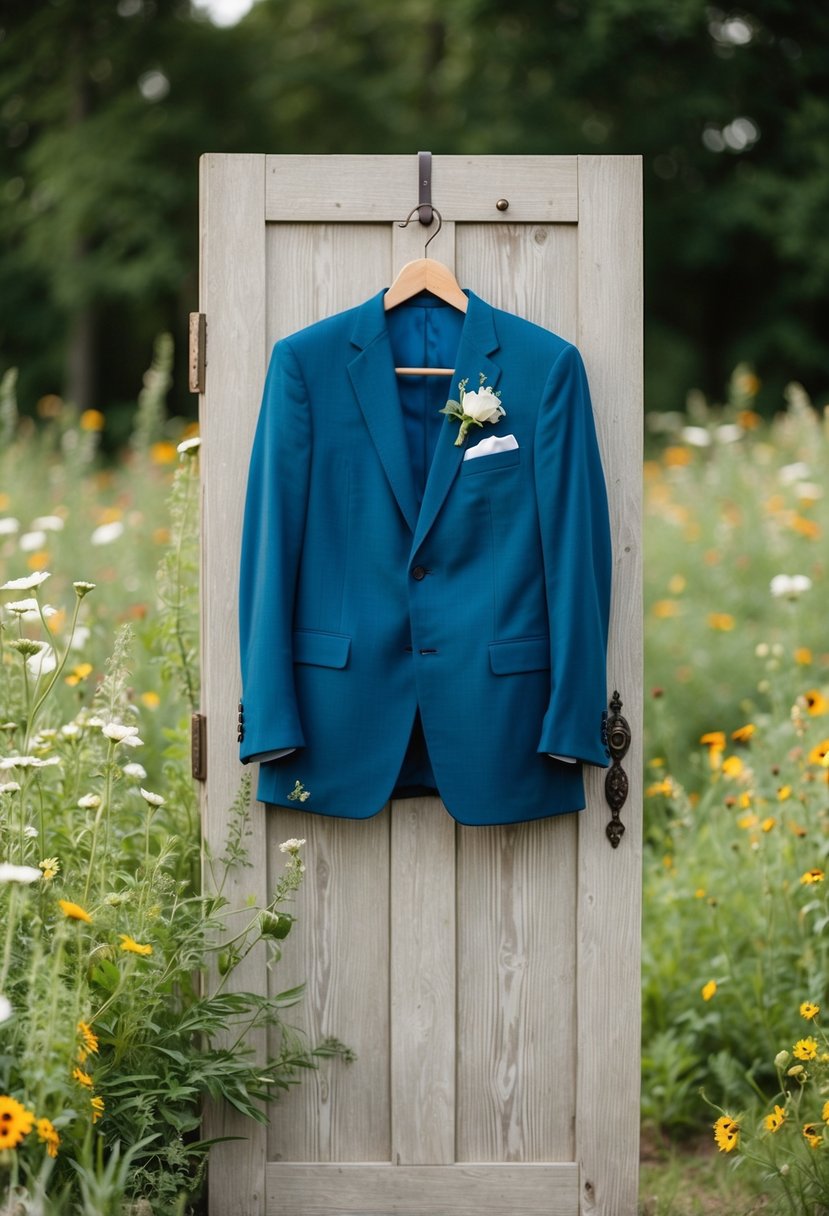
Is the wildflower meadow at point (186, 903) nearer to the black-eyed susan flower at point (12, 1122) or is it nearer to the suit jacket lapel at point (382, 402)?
the black-eyed susan flower at point (12, 1122)

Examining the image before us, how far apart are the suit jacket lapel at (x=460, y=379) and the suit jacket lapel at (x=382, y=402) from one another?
0.05 meters

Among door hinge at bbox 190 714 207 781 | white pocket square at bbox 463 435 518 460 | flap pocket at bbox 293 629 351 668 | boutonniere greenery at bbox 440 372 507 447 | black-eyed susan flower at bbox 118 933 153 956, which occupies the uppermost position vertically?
boutonniere greenery at bbox 440 372 507 447

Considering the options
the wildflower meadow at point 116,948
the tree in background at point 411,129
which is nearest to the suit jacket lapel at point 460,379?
the wildflower meadow at point 116,948

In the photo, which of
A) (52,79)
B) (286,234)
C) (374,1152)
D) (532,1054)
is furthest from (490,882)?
(52,79)

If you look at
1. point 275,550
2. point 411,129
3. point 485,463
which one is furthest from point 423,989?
point 411,129

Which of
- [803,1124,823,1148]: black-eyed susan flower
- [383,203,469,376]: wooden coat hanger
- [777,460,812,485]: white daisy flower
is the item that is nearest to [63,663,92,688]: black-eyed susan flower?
[383,203,469,376]: wooden coat hanger

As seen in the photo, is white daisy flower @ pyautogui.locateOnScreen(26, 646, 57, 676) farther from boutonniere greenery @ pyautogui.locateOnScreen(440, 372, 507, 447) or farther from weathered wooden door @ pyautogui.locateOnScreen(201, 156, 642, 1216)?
boutonniere greenery @ pyautogui.locateOnScreen(440, 372, 507, 447)

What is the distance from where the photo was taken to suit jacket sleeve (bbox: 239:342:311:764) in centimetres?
240

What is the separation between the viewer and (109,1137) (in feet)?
7.23

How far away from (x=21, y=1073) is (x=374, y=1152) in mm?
1025

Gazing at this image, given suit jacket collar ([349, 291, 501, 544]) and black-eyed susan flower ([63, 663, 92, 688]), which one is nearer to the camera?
suit jacket collar ([349, 291, 501, 544])

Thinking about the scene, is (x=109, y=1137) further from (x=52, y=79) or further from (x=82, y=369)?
(x=52, y=79)

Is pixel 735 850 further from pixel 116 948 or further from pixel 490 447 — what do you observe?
pixel 116 948

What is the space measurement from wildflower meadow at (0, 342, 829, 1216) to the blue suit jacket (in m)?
0.28
